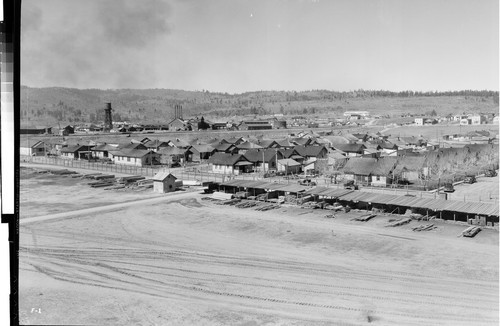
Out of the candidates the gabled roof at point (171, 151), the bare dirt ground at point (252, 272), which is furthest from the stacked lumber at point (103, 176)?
the bare dirt ground at point (252, 272)

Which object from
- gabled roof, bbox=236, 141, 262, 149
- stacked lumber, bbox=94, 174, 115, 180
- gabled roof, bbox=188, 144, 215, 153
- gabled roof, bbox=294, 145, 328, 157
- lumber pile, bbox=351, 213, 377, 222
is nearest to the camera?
lumber pile, bbox=351, 213, 377, 222

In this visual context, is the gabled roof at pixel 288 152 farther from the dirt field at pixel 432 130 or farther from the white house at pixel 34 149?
the dirt field at pixel 432 130

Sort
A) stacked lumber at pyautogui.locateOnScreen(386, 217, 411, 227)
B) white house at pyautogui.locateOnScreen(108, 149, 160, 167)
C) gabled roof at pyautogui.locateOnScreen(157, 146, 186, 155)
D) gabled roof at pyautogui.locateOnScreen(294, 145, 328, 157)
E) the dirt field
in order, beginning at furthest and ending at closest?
the dirt field, gabled roof at pyautogui.locateOnScreen(157, 146, 186, 155), gabled roof at pyautogui.locateOnScreen(294, 145, 328, 157), white house at pyautogui.locateOnScreen(108, 149, 160, 167), stacked lumber at pyautogui.locateOnScreen(386, 217, 411, 227)

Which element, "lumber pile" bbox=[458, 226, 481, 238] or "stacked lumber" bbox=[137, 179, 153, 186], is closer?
"lumber pile" bbox=[458, 226, 481, 238]

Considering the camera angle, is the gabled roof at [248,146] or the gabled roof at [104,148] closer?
the gabled roof at [248,146]

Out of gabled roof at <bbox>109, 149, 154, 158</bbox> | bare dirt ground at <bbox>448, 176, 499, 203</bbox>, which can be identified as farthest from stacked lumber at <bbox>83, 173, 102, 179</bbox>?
bare dirt ground at <bbox>448, 176, 499, 203</bbox>

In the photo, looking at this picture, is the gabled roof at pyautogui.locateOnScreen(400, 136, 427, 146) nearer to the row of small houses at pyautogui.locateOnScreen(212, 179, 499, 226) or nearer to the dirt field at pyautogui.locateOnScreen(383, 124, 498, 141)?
the dirt field at pyautogui.locateOnScreen(383, 124, 498, 141)

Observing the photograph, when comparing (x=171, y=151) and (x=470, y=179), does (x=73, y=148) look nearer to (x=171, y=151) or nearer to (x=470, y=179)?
(x=171, y=151)
